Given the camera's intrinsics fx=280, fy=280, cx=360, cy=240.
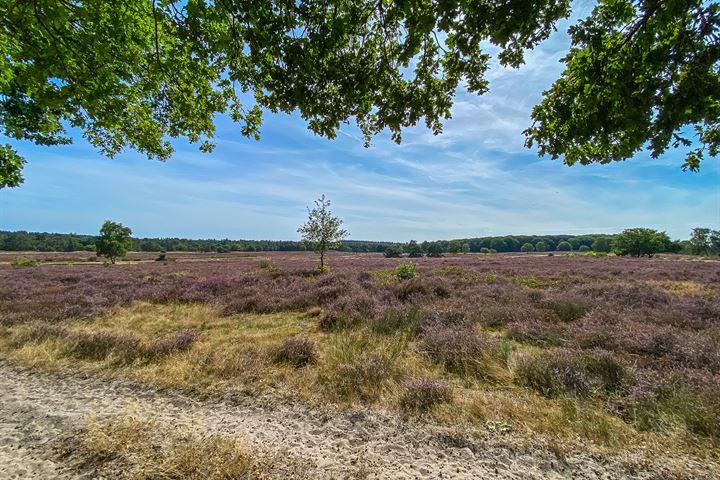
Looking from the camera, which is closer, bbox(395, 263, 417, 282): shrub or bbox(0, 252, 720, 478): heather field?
bbox(0, 252, 720, 478): heather field

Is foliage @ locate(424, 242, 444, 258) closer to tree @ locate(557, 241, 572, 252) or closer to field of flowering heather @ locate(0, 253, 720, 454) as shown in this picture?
tree @ locate(557, 241, 572, 252)

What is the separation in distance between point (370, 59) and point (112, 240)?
161 ft

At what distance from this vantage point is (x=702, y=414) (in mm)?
3445

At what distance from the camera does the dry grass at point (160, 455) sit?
2.84 metres

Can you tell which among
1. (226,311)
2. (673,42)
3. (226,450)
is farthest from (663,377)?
(226,311)

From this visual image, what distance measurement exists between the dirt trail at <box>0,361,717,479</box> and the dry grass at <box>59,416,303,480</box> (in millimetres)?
182

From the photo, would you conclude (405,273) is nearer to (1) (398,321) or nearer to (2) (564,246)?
(1) (398,321)

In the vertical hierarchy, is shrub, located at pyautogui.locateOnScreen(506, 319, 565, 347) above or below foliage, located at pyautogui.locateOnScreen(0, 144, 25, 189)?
below

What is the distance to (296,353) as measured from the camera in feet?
19.0

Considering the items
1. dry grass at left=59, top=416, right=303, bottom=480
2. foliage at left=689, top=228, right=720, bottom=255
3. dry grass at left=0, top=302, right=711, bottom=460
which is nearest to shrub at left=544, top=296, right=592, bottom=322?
dry grass at left=0, top=302, right=711, bottom=460

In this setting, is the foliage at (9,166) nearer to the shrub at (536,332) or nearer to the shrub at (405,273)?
the shrub at (536,332)

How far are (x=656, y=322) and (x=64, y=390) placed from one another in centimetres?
1318

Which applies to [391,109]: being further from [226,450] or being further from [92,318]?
[92,318]

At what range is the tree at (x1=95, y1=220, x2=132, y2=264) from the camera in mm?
38594
